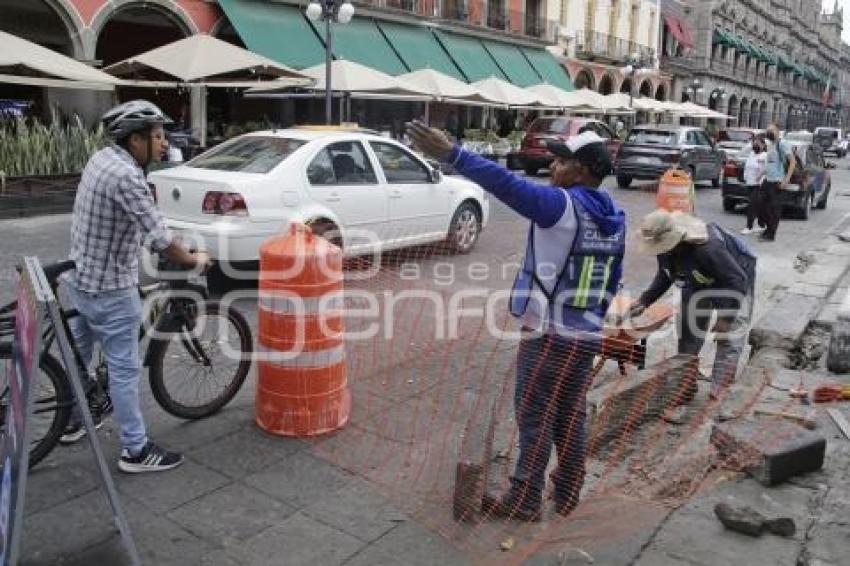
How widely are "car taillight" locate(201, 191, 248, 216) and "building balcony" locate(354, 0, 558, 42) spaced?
19.6 metres

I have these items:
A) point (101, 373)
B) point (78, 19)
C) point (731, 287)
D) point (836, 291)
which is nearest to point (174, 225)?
point (101, 373)

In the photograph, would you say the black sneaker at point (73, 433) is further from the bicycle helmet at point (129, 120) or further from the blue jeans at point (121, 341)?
the bicycle helmet at point (129, 120)

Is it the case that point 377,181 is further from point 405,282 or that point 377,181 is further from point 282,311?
point 282,311

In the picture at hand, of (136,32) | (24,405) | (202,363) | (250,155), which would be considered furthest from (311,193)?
(136,32)

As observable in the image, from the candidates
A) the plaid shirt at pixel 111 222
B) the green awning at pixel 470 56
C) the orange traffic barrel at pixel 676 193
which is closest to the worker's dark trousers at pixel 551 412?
the plaid shirt at pixel 111 222

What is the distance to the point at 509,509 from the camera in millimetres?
3730

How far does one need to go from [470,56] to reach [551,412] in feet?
93.0

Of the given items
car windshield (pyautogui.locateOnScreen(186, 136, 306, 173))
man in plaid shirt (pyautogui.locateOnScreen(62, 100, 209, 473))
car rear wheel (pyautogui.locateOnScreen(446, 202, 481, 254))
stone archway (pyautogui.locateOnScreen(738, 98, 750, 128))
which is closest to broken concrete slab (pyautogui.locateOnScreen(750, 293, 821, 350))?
car rear wheel (pyautogui.locateOnScreen(446, 202, 481, 254))

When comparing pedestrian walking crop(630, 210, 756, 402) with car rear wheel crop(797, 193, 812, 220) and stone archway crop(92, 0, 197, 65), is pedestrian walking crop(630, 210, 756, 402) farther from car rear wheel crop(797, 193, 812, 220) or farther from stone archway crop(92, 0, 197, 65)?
stone archway crop(92, 0, 197, 65)

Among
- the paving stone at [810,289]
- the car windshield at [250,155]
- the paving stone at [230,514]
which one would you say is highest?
the car windshield at [250,155]

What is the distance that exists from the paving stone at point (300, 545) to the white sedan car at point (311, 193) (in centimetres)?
441

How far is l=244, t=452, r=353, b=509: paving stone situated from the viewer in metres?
3.90

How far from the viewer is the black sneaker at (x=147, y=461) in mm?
4051

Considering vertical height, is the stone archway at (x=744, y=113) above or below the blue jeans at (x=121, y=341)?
above
